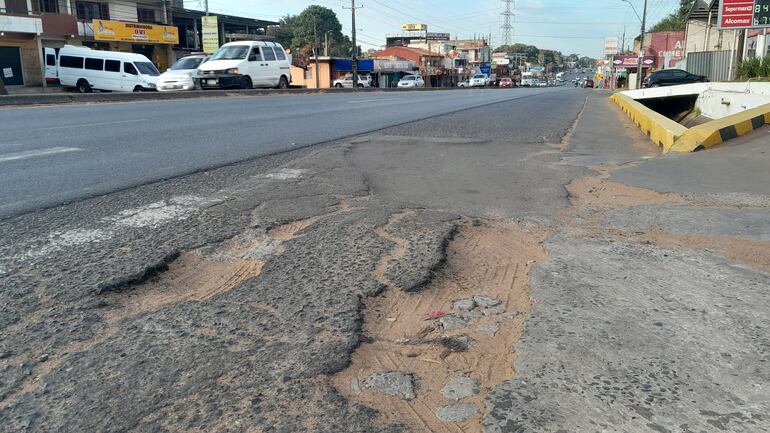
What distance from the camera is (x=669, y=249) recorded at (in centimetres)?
390

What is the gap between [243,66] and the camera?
2334cm

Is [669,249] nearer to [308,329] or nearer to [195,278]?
[308,329]

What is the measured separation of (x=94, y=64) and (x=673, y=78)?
93.7 feet

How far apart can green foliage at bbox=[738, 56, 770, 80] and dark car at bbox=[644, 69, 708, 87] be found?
10535 mm

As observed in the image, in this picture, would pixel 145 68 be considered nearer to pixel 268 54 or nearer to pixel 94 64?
pixel 94 64

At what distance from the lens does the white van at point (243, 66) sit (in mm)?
23141

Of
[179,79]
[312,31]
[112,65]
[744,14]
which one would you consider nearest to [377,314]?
[744,14]

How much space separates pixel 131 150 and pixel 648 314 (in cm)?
664

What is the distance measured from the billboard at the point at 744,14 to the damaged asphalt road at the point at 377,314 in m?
17.0

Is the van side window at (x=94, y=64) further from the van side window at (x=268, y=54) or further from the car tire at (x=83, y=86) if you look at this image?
the van side window at (x=268, y=54)

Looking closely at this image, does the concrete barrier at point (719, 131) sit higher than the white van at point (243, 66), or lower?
lower

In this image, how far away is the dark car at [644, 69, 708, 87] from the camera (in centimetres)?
2858

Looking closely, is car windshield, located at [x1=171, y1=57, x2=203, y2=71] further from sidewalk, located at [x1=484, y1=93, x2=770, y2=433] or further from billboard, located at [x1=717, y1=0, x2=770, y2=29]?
sidewalk, located at [x1=484, y1=93, x2=770, y2=433]

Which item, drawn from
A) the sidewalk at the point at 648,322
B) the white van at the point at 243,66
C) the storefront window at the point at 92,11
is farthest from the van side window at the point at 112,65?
the sidewalk at the point at 648,322
